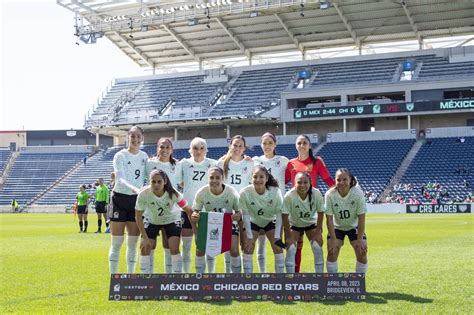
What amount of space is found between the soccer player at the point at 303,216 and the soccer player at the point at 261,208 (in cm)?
15

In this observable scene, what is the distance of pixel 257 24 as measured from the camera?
178ft

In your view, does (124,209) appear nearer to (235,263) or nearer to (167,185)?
(167,185)

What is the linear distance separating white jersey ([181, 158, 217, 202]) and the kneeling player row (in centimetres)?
66

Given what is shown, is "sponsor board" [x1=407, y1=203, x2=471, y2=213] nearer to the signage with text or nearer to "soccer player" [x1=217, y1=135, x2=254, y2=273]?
the signage with text

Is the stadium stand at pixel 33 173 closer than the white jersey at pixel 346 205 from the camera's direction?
No

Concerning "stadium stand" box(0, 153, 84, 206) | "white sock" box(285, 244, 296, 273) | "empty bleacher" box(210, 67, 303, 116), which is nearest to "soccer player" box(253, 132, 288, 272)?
"white sock" box(285, 244, 296, 273)

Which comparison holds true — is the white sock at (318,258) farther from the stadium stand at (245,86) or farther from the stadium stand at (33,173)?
the stadium stand at (33,173)

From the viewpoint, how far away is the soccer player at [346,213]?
952 cm

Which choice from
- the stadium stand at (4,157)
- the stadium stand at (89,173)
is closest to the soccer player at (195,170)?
the stadium stand at (89,173)

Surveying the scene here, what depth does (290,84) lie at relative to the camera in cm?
5616

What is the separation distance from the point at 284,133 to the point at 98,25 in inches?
637

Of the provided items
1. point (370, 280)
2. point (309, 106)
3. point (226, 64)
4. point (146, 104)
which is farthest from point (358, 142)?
point (370, 280)

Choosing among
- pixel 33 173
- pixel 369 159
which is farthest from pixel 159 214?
pixel 33 173

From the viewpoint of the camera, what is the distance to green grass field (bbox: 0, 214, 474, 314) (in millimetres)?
8078
